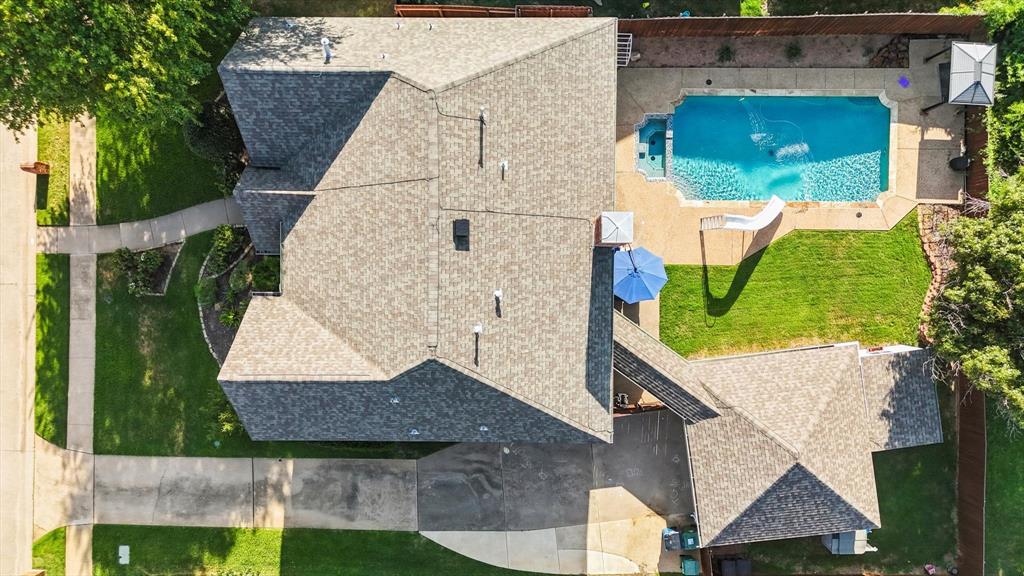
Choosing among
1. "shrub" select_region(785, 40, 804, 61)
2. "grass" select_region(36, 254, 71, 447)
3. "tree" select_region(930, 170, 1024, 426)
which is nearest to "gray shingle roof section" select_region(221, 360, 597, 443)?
"grass" select_region(36, 254, 71, 447)

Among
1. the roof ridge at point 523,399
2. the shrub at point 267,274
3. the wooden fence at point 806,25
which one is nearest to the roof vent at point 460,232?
the roof ridge at point 523,399

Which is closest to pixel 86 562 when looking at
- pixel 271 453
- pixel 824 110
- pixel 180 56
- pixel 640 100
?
pixel 271 453

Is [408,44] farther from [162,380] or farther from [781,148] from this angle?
[162,380]

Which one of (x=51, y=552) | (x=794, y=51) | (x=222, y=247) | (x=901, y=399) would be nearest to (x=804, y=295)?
(x=901, y=399)

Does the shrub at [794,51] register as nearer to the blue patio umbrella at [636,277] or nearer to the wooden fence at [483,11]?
the wooden fence at [483,11]

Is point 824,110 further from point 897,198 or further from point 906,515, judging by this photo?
point 906,515

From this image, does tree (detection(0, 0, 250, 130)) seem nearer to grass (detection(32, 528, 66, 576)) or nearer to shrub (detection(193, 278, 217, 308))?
shrub (detection(193, 278, 217, 308))
